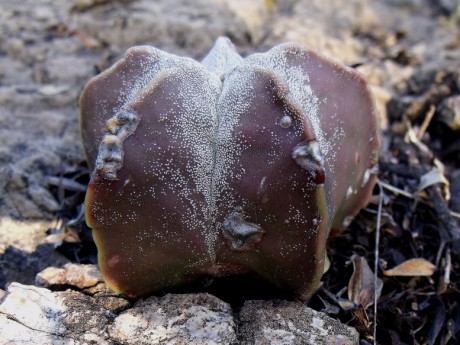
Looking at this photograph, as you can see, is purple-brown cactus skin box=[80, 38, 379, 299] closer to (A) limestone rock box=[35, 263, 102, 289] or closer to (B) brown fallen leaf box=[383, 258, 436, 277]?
(A) limestone rock box=[35, 263, 102, 289]

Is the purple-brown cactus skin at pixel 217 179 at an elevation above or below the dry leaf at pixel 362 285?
above

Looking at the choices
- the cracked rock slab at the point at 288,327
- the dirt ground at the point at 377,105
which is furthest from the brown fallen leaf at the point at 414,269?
the cracked rock slab at the point at 288,327

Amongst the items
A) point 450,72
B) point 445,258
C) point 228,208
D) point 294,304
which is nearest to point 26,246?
point 228,208

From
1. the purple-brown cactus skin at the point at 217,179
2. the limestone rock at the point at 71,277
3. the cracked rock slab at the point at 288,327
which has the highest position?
the purple-brown cactus skin at the point at 217,179

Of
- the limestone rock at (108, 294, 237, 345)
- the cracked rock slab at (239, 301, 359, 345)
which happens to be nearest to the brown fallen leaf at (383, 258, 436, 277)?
the cracked rock slab at (239, 301, 359, 345)

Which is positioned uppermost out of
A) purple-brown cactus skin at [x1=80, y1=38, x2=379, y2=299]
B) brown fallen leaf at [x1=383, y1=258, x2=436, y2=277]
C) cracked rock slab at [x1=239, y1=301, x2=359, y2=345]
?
purple-brown cactus skin at [x1=80, y1=38, x2=379, y2=299]

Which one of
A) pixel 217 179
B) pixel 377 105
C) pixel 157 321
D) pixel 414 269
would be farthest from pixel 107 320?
pixel 377 105

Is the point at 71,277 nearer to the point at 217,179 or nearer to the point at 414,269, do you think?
the point at 217,179

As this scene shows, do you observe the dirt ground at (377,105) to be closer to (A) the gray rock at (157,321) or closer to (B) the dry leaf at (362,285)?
(B) the dry leaf at (362,285)
